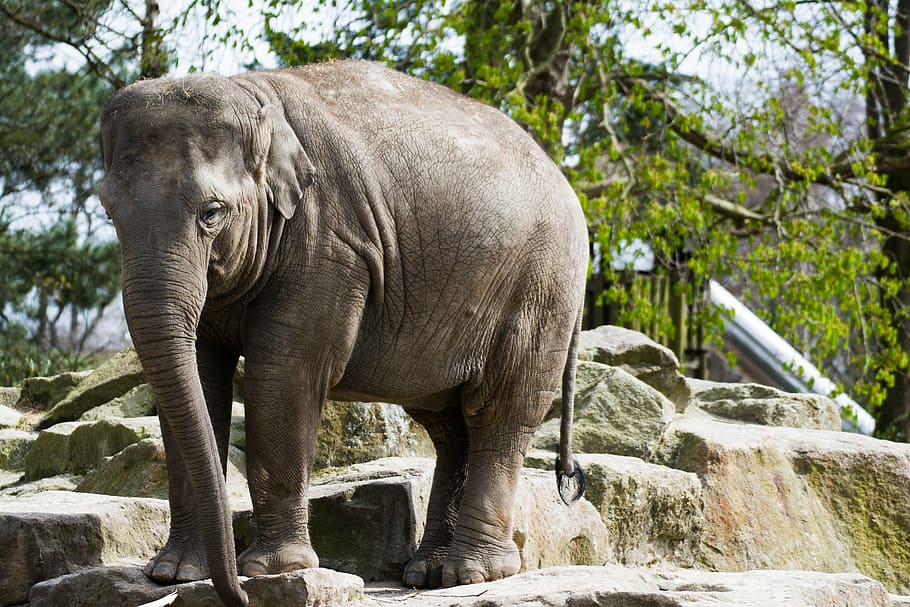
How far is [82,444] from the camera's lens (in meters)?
6.83

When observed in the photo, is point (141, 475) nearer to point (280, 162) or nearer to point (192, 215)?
point (280, 162)

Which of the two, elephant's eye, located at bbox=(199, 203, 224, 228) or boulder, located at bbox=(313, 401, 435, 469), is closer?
elephant's eye, located at bbox=(199, 203, 224, 228)

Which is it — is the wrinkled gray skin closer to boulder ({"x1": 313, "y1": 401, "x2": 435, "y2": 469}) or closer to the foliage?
boulder ({"x1": 313, "y1": 401, "x2": 435, "y2": 469})

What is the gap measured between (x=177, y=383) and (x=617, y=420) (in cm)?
392

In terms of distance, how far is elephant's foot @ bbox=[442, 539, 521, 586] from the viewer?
482 cm

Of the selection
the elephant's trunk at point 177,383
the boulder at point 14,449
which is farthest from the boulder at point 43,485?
the elephant's trunk at point 177,383

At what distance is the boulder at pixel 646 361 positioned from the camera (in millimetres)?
8539

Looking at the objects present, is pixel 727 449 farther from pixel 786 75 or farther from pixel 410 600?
pixel 786 75

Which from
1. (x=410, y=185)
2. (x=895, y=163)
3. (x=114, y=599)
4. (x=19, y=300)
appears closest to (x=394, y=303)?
(x=410, y=185)

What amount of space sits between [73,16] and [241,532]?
10518 mm

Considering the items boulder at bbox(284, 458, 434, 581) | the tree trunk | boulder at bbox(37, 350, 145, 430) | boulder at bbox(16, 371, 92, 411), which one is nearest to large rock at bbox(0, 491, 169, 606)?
boulder at bbox(284, 458, 434, 581)

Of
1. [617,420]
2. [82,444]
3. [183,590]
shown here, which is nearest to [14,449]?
[82,444]

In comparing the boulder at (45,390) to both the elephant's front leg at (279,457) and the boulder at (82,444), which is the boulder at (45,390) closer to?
the boulder at (82,444)

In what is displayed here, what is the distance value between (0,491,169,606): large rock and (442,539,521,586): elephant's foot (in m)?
1.17
